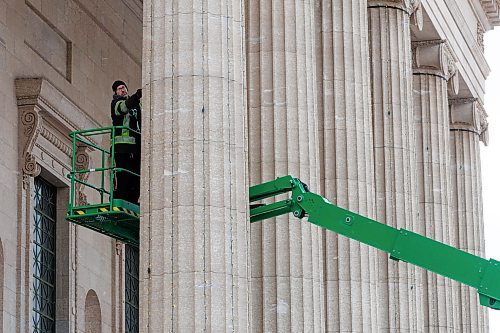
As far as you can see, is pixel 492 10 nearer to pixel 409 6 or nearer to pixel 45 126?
pixel 409 6

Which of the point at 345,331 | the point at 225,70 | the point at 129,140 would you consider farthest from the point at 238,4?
the point at 345,331

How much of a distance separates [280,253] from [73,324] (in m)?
12.5

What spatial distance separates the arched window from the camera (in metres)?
43.6

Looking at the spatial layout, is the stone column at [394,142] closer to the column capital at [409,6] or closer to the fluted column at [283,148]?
the column capital at [409,6]

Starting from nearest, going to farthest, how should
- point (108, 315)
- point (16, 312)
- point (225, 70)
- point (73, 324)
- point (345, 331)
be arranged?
point (225, 70), point (345, 331), point (16, 312), point (73, 324), point (108, 315)

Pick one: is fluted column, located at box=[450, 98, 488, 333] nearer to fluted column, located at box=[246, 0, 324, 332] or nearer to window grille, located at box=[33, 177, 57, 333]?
window grille, located at box=[33, 177, 57, 333]


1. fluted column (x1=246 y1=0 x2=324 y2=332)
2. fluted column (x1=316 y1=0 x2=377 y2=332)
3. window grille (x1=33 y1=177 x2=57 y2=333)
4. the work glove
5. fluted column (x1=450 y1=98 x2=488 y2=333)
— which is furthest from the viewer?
fluted column (x1=450 y1=98 x2=488 y2=333)

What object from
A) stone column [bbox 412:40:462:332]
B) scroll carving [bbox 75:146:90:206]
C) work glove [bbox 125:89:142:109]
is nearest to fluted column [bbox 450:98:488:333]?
stone column [bbox 412:40:462:332]

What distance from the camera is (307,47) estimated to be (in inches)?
1260

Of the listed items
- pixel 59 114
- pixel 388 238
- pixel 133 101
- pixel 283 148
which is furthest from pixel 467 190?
pixel 133 101

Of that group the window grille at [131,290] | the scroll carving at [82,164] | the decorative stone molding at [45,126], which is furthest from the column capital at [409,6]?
the window grille at [131,290]

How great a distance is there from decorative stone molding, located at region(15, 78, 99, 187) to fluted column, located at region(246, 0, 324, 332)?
9292mm

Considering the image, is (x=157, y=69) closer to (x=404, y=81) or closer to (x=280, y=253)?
(x=280, y=253)

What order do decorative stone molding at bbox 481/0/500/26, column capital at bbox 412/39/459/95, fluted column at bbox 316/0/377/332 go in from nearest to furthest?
1. fluted column at bbox 316/0/377/332
2. column capital at bbox 412/39/459/95
3. decorative stone molding at bbox 481/0/500/26
